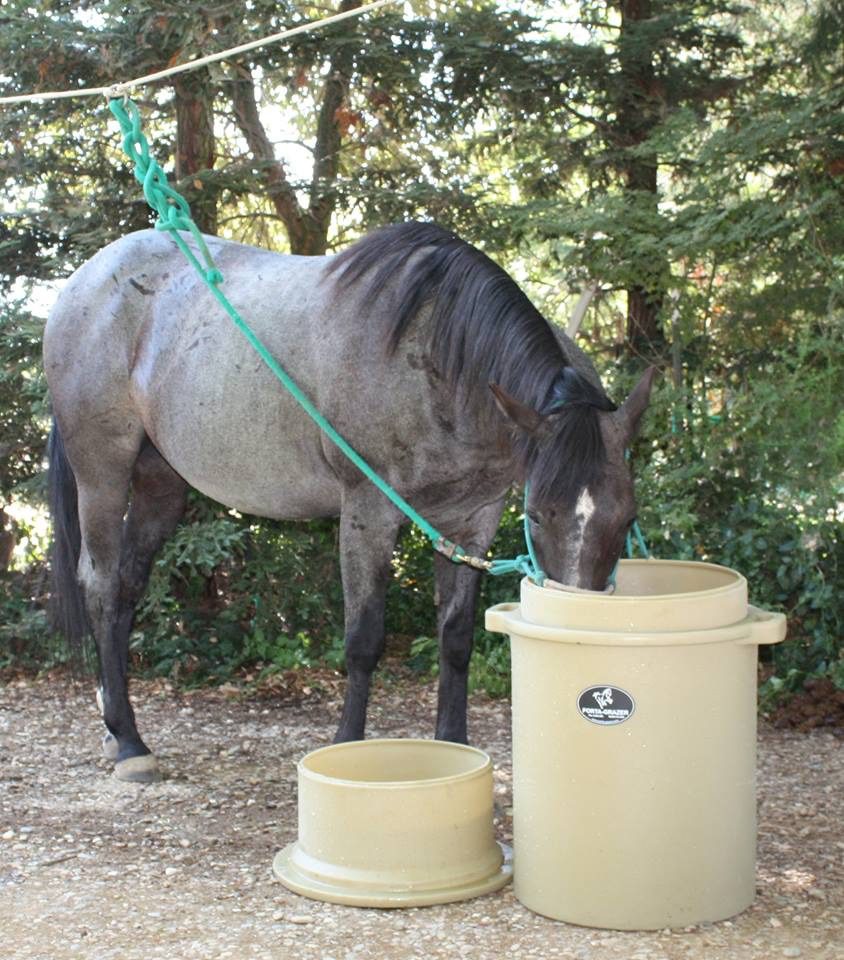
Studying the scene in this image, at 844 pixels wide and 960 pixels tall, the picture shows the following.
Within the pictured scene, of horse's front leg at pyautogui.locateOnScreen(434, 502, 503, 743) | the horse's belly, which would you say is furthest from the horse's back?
horse's front leg at pyautogui.locateOnScreen(434, 502, 503, 743)

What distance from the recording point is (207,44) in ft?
18.4

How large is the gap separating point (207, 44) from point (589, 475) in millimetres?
3271

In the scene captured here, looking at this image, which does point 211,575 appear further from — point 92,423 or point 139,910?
point 139,910

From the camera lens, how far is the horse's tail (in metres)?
5.16

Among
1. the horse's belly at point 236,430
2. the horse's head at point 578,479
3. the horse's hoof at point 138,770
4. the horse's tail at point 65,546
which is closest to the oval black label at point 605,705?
the horse's head at point 578,479

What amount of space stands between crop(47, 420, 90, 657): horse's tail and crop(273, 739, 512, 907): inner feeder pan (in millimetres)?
2040

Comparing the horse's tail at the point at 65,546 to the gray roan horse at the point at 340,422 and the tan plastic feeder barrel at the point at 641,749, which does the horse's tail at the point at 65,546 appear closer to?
the gray roan horse at the point at 340,422

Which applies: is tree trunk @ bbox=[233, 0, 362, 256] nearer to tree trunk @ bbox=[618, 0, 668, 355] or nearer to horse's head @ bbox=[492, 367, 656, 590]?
tree trunk @ bbox=[618, 0, 668, 355]

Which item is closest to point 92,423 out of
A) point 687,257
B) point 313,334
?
point 313,334

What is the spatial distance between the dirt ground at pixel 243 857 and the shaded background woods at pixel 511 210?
2.57 ft

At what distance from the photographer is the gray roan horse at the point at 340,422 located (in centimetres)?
352

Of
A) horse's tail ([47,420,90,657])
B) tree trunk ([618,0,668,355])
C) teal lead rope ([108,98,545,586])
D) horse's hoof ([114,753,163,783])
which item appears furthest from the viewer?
tree trunk ([618,0,668,355])

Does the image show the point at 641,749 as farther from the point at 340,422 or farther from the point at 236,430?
the point at 236,430

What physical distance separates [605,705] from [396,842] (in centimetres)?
70
